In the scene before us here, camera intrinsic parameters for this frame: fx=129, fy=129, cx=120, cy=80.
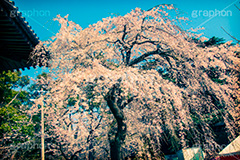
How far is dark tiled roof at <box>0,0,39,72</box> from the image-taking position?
7.41 feet

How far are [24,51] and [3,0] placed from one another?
160 centimetres

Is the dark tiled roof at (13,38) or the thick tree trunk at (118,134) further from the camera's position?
the thick tree trunk at (118,134)

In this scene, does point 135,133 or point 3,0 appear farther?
point 135,133

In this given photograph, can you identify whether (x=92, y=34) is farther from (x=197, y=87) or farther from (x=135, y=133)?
(x=135, y=133)

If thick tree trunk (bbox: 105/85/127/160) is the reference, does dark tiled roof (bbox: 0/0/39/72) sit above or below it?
above

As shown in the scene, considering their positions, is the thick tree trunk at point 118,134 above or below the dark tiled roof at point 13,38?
below

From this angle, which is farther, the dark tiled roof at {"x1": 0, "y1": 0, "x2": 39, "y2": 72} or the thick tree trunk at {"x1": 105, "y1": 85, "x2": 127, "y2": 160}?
the thick tree trunk at {"x1": 105, "y1": 85, "x2": 127, "y2": 160}

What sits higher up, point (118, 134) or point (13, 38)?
point (13, 38)

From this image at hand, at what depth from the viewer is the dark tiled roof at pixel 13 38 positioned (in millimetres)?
2259

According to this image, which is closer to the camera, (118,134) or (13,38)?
(13,38)

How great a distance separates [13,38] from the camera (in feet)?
9.37

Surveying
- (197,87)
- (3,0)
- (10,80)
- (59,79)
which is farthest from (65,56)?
(10,80)

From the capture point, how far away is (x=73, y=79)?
10.7 feet

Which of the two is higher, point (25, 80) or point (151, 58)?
point (25, 80)
